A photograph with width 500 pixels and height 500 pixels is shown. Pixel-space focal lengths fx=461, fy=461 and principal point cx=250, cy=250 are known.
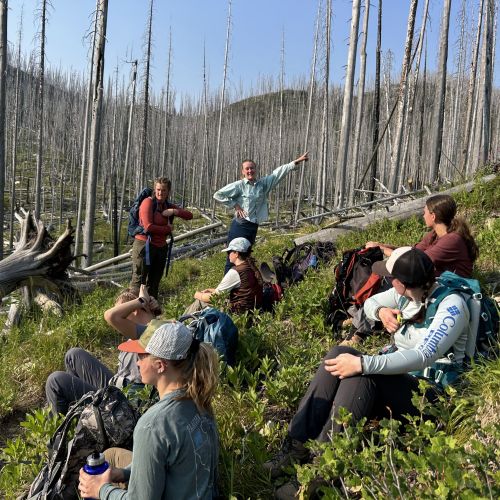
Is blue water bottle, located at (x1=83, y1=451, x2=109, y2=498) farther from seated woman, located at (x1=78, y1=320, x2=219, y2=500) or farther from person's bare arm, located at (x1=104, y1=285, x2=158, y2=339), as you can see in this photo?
person's bare arm, located at (x1=104, y1=285, x2=158, y2=339)

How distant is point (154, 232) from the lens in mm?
5609

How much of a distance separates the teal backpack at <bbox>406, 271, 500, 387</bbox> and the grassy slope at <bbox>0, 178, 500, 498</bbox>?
0.13 meters

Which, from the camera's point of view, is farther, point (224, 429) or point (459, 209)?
point (459, 209)

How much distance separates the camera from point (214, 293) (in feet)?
15.3

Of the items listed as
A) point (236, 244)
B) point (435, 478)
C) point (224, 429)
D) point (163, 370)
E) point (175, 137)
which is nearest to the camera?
point (435, 478)

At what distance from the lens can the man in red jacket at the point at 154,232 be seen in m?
5.50

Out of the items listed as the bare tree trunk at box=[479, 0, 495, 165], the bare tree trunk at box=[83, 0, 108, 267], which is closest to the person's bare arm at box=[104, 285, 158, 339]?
the bare tree trunk at box=[83, 0, 108, 267]

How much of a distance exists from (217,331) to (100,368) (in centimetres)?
90

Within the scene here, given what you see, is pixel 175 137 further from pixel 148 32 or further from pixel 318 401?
pixel 318 401

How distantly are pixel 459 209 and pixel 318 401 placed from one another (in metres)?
4.91

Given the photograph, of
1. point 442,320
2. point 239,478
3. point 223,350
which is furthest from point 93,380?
point 442,320

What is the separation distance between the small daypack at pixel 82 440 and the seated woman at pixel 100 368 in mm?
739

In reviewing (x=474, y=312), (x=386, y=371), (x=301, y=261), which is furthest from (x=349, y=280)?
(x=386, y=371)

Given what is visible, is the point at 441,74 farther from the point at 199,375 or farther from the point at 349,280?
the point at 199,375
